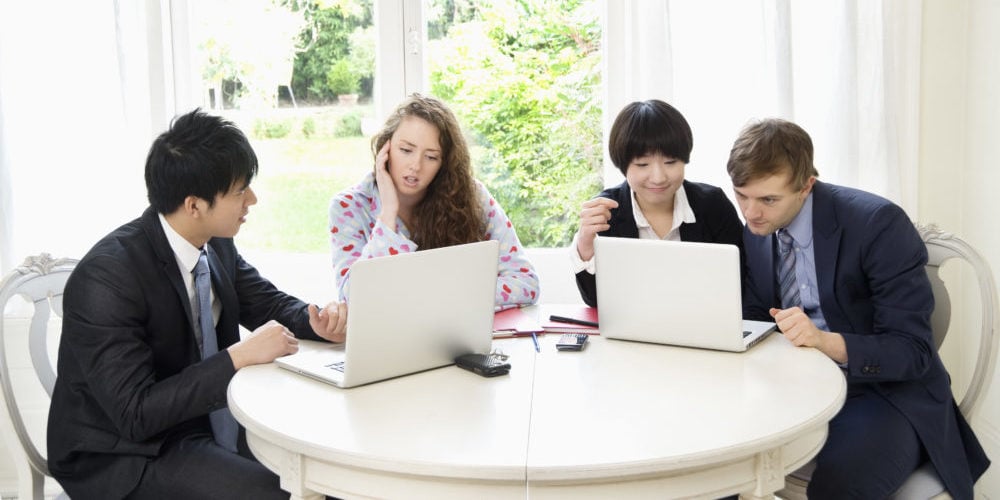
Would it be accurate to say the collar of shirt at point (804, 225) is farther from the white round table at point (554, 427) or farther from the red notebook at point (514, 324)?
the red notebook at point (514, 324)

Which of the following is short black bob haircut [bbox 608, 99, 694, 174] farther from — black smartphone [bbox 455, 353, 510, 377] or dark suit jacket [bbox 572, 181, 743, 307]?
black smartphone [bbox 455, 353, 510, 377]

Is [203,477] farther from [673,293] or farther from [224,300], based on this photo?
[673,293]

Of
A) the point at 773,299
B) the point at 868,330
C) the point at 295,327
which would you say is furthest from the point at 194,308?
the point at 868,330

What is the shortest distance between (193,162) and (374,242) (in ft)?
1.93

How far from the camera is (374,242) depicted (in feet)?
7.75

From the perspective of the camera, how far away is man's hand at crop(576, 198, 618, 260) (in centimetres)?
238

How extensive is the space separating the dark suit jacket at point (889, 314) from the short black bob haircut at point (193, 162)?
1.30 metres

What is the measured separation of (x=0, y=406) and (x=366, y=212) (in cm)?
100

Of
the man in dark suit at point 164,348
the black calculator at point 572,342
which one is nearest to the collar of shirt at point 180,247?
the man in dark suit at point 164,348

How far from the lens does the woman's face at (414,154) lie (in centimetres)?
245

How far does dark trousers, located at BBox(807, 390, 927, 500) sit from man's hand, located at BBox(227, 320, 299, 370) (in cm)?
113

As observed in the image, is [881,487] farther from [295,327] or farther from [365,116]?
[365,116]

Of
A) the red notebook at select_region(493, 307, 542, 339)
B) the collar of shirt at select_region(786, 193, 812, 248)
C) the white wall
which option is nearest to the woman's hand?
the red notebook at select_region(493, 307, 542, 339)

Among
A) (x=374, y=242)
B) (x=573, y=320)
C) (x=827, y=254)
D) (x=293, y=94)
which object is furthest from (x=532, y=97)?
(x=827, y=254)
